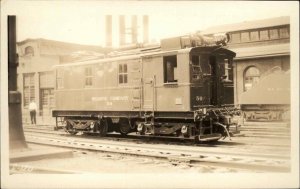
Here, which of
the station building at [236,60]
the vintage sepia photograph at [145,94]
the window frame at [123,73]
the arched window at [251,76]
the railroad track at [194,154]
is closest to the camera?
the railroad track at [194,154]

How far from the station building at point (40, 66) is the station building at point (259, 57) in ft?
9.54

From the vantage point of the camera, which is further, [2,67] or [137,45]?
[137,45]

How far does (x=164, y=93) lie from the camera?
8.70m

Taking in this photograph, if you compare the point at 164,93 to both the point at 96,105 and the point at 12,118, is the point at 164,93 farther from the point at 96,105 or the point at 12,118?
the point at 12,118

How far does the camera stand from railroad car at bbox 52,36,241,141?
8453 millimetres

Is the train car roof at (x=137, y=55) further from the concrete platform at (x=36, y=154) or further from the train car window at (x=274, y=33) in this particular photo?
the concrete platform at (x=36, y=154)

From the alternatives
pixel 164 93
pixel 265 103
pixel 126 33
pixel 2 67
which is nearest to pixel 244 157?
pixel 164 93

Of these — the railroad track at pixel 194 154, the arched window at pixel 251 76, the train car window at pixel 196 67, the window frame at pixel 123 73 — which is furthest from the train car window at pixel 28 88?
the arched window at pixel 251 76

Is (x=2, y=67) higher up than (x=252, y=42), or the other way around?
(x=252, y=42)

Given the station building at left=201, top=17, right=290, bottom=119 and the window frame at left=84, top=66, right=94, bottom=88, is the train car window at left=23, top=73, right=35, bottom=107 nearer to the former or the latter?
the window frame at left=84, top=66, right=94, bottom=88

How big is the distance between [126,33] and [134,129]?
276cm

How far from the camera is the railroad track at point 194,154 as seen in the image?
664cm

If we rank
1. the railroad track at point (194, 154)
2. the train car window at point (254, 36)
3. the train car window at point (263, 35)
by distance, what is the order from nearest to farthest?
the railroad track at point (194, 154) → the train car window at point (263, 35) → the train car window at point (254, 36)

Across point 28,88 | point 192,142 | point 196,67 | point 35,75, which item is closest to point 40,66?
point 35,75
